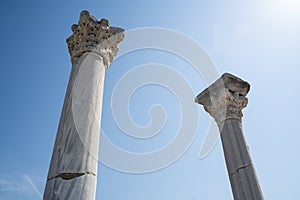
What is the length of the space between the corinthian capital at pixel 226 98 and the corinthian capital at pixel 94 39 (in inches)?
210

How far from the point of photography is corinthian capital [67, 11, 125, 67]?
7.77 meters

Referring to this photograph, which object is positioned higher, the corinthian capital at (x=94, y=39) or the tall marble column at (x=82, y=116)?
the corinthian capital at (x=94, y=39)

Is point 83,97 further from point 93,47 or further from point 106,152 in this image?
point 106,152

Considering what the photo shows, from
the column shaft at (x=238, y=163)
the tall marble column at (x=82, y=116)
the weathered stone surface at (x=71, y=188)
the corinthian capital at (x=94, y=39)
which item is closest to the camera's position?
the weathered stone surface at (x=71, y=188)

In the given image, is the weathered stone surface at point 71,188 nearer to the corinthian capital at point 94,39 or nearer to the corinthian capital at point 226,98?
the corinthian capital at point 94,39

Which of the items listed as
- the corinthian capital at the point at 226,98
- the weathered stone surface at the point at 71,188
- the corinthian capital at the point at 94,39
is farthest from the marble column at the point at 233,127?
the weathered stone surface at the point at 71,188

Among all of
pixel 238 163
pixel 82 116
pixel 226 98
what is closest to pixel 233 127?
pixel 226 98

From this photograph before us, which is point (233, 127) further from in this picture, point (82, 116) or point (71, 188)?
point (71, 188)

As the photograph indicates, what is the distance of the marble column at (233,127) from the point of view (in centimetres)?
913

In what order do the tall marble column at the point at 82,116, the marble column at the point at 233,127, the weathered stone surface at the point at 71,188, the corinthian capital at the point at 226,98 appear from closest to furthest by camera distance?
the weathered stone surface at the point at 71,188, the tall marble column at the point at 82,116, the marble column at the point at 233,127, the corinthian capital at the point at 226,98

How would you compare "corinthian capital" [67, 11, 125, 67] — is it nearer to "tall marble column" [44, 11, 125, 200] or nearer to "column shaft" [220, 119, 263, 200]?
"tall marble column" [44, 11, 125, 200]

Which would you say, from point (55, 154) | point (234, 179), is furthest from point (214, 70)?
point (55, 154)

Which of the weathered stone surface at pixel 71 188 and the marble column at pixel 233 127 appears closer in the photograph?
the weathered stone surface at pixel 71 188

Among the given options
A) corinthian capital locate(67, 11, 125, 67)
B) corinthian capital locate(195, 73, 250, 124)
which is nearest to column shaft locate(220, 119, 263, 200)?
corinthian capital locate(195, 73, 250, 124)
